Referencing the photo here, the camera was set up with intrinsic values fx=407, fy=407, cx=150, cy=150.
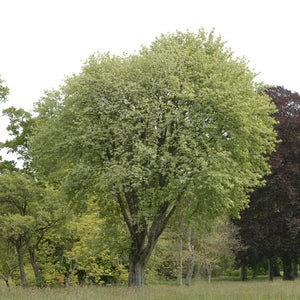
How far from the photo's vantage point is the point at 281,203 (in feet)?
119

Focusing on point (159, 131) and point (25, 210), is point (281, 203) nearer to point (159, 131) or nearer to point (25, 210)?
point (159, 131)

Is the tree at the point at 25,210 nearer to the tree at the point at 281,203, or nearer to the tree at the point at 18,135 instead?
the tree at the point at 18,135

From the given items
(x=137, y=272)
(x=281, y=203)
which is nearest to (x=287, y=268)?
(x=281, y=203)

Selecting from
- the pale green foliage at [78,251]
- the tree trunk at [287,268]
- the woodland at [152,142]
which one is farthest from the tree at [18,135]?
the tree trunk at [287,268]

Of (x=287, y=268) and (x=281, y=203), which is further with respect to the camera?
(x=287, y=268)

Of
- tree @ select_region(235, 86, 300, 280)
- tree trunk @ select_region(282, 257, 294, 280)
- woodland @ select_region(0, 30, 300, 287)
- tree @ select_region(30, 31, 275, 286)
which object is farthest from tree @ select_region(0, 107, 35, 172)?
tree trunk @ select_region(282, 257, 294, 280)

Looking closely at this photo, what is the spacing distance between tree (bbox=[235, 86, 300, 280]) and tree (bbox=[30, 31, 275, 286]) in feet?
41.0

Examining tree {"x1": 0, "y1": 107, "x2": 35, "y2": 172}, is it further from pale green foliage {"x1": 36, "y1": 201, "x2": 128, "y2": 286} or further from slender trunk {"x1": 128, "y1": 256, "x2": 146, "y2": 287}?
slender trunk {"x1": 128, "y1": 256, "x2": 146, "y2": 287}

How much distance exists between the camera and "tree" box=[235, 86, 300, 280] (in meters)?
34.7

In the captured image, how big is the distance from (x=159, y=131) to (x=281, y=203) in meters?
19.8

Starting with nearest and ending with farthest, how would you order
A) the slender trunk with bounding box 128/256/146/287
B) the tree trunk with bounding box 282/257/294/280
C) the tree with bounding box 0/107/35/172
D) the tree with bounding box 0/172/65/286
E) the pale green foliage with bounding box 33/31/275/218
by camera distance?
the pale green foliage with bounding box 33/31/275/218 → the slender trunk with bounding box 128/256/146/287 → the tree with bounding box 0/172/65/286 → the tree trunk with bounding box 282/257/294/280 → the tree with bounding box 0/107/35/172

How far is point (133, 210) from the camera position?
76.1 feet

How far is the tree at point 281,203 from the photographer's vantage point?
34688mm

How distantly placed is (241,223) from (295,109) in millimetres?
11784
